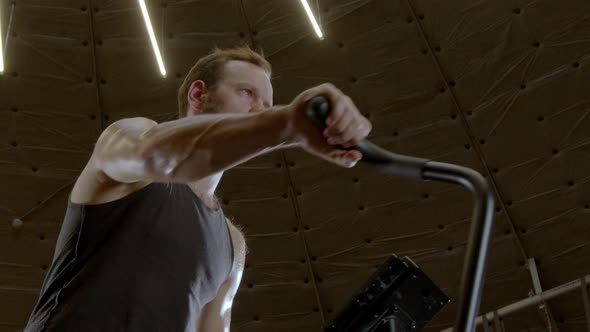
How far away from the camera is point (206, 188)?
253 centimetres

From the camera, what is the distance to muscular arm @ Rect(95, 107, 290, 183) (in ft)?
4.85

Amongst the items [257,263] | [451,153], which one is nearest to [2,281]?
[257,263]

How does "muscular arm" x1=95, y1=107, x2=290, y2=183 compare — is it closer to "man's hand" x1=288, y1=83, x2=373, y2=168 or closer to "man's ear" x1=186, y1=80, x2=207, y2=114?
"man's hand" x1=288, y1=83, x2=373, y2=168

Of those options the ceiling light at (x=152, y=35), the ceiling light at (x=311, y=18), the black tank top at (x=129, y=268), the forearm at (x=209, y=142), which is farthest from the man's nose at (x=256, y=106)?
the ceiling light at (x=152, y=35)

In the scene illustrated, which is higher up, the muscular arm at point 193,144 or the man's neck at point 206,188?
the muscular arm at point 193,144

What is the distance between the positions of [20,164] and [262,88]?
6401 mm

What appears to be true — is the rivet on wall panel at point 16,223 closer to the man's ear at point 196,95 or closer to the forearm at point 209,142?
the man's ear at point 196,95

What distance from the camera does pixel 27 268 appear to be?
28.7 feet

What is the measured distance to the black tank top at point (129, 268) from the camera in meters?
2.00

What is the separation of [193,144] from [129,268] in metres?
0.56

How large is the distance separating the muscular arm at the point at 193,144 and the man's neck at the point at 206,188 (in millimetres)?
531

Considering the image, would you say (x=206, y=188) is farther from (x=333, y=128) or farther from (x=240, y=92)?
(x=333, y=128)

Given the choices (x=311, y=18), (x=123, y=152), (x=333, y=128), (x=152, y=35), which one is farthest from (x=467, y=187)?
(x=152, y=35)

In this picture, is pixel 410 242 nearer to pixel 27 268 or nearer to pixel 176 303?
pixel 27 268
